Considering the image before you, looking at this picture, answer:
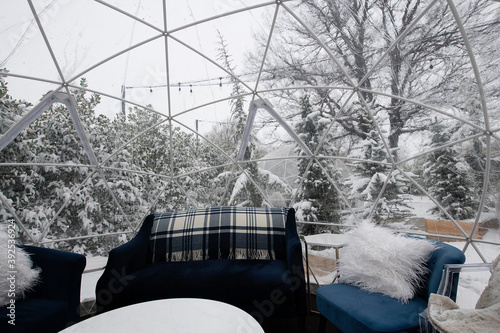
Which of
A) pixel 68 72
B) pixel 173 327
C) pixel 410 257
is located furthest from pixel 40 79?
pixel 410 257

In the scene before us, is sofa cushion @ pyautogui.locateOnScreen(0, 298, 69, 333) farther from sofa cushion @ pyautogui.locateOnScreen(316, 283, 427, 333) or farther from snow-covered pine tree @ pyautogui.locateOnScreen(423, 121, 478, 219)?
snow-covered pine tree @ pyautogui.locateOnScreen(423, 121, 478, 219)

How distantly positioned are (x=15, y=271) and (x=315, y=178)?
7084 mm

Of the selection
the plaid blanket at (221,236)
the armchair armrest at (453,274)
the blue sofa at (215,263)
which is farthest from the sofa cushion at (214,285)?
the armchair armrest at (453,274)

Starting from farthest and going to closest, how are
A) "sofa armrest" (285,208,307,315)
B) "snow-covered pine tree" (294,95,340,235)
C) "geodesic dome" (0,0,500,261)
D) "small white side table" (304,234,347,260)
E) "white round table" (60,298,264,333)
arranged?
"snow-covered pine tree" (294,95,340,235), "geodesic dome" (0,0,500,261), "small white side table" (304,234,347,260), "sofa armrest" (285,208,307,315), "white round table" (60,298,264,333)

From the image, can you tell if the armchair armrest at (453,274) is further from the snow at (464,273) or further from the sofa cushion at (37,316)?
the sofa cushion at (37,316)

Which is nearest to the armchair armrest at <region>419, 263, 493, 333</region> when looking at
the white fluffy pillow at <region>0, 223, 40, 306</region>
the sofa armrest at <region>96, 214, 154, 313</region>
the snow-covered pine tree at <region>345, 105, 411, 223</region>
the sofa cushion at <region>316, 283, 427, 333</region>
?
the sofa cushion at <region>316, 283, 427, 333</region>

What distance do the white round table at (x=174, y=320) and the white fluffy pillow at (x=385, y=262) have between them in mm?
1356

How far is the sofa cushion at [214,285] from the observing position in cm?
298

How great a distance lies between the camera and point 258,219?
A: 13.0ft

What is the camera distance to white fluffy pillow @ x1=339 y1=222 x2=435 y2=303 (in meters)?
2.51

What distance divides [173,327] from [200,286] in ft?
4.07

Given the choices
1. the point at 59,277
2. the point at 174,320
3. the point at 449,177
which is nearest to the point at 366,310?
the point at 174,320

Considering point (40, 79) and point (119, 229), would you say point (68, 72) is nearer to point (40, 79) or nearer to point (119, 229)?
point (40, 79)

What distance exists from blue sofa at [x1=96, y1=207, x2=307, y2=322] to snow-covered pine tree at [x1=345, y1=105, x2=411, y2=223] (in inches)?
169
